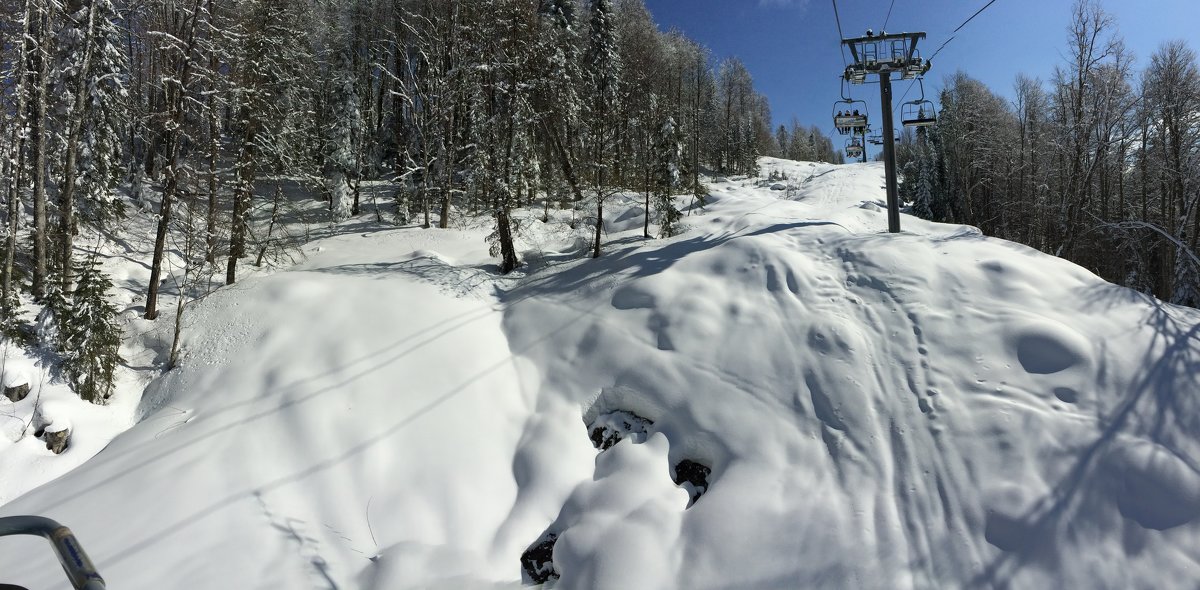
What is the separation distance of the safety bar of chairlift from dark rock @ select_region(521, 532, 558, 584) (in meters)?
5.17

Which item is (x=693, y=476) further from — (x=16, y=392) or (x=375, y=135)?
(x=375, y=135)

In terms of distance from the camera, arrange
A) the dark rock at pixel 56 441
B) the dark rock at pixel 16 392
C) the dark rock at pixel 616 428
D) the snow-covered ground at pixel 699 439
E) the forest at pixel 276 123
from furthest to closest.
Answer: the forest at pixel 276 123 → the dark rock at pixel 16 392 → the dark rock at pixel 56 441 → the dark rock at pixel 616 428 → the snow-covered ground at pixel 699 439

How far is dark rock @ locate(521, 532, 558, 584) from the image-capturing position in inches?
255

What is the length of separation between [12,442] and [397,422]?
6.16 meters

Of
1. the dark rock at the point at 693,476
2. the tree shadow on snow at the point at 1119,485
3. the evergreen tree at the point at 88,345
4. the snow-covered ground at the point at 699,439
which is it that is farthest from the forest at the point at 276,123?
the tree shadow on snow at the point at 1119,485

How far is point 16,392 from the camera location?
9133 mm

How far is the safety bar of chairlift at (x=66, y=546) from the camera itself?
6.34ft

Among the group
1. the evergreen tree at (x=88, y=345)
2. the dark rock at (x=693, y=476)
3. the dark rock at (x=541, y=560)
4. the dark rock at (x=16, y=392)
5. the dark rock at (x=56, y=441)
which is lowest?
the dark rock at (x=541, y=560)

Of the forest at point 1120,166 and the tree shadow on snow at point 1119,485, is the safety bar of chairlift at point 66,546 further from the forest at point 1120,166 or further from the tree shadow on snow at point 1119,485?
Result: the forest at point 1120,166

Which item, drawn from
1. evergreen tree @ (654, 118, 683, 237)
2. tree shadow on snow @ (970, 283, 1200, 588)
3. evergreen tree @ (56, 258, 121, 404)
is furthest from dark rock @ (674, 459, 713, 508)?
evergreen tree @ (654, 118, 683, 237)

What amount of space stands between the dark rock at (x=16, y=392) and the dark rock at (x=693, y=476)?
1109cm

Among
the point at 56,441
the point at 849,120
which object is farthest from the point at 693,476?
the point at 849,120

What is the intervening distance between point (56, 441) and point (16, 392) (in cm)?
138

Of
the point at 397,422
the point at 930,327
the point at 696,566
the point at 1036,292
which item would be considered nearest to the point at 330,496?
the point at 397,422
